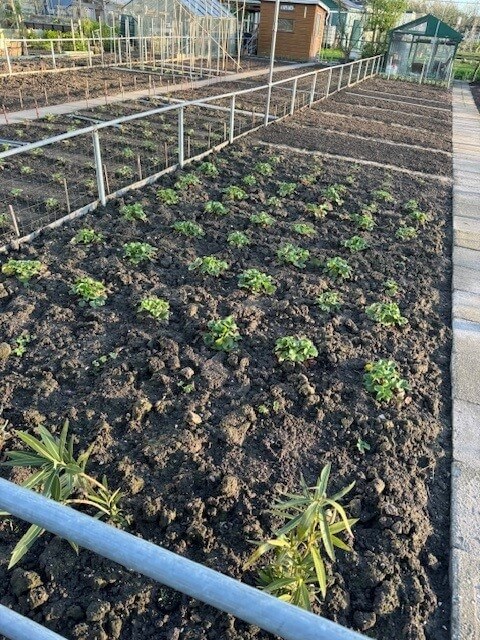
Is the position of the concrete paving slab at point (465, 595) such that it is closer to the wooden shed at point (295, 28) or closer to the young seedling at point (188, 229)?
the young seedling at point (188, 229)

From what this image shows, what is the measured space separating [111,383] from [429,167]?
8328 millimetres

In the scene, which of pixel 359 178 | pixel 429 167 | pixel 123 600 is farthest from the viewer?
pixel 429 167

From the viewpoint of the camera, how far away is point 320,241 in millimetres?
5926

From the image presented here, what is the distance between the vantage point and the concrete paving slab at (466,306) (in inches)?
187

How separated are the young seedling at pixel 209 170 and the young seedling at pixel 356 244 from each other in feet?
9.39

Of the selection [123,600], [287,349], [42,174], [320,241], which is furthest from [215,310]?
[42,174]

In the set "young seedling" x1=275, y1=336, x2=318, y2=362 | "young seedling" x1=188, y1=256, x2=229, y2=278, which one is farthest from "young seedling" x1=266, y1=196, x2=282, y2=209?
"young seedling" x1=275, y1=336, x2=318, y2=362

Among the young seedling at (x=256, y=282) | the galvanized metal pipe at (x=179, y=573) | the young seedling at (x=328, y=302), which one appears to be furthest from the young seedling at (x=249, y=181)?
the galvanized metal pipe at (x=179, y=573)

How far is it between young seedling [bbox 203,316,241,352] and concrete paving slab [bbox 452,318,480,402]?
1806mm

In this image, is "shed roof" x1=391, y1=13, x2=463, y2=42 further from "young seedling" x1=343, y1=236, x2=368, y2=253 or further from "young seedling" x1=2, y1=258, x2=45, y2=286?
"young seedling" x1=2, y1=258, x2=45, y2=286

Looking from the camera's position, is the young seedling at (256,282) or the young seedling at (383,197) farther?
the young seedling at (383,197)

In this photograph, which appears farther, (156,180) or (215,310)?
(156,180)

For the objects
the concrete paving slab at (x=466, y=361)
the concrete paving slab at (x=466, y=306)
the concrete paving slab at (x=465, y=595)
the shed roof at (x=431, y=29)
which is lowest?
the concrete paving slab at (x=466, y=306)

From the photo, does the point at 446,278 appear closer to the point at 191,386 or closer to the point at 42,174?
the point at 191,386
